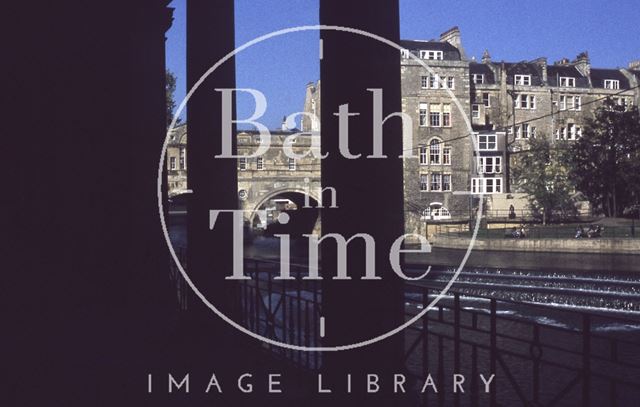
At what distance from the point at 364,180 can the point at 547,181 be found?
3645 centimetres

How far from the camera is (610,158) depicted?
34.6 metres

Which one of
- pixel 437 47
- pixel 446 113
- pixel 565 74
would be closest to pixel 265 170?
pixel 446 113

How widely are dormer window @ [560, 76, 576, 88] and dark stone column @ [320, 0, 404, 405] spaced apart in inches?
2235

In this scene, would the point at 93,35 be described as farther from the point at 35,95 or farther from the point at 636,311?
the point at 636,311

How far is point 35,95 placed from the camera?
859cm

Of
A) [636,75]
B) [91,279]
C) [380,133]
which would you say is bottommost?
[91,279]

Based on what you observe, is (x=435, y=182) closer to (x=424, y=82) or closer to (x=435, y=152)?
(x=435, y=152)

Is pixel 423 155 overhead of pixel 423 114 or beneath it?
beneath

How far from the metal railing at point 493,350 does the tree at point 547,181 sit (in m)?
25.9

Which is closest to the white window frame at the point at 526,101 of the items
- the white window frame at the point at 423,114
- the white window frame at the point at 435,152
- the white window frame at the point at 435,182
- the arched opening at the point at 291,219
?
the white window frame at the point at 435,152

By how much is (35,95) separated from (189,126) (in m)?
3.59

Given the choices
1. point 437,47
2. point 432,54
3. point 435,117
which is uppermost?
point 437,47

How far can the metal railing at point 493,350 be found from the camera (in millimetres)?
3027

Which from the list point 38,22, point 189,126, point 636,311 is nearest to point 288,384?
point 189,126
